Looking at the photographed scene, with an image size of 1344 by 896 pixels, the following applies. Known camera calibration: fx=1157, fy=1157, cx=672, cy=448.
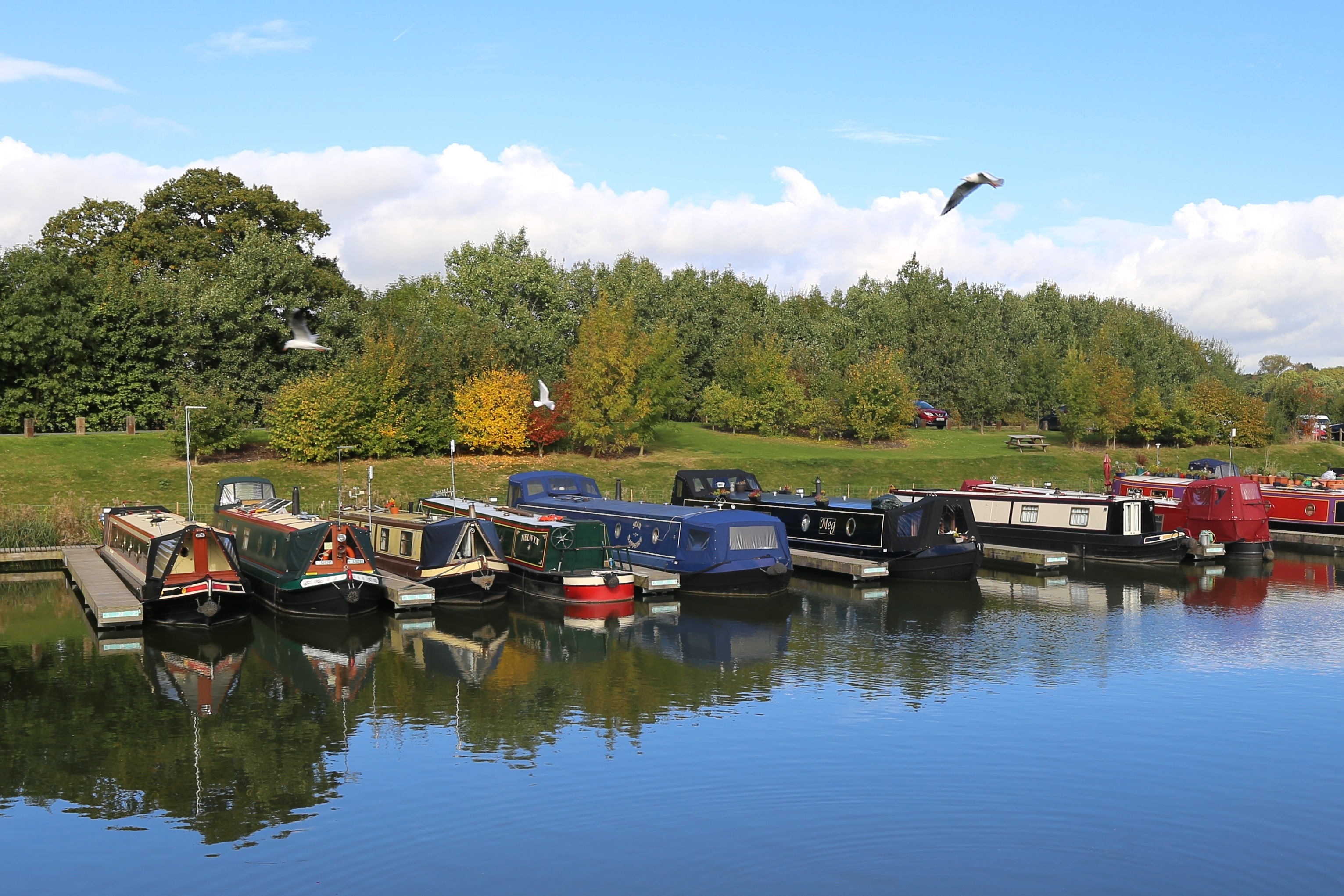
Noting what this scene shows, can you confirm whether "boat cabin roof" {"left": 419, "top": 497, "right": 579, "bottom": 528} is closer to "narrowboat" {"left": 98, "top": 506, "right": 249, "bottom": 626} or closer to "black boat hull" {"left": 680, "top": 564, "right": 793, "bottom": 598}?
"black boat hull" {"left": 680, "top": 564, "right": 793, "bottom": 598}

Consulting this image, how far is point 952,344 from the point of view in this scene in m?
104

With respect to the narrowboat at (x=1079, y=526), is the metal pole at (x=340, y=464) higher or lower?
higher

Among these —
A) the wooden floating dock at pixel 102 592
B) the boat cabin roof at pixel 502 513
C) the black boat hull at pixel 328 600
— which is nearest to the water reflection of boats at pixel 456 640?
the black boat hull at pixel 328 600

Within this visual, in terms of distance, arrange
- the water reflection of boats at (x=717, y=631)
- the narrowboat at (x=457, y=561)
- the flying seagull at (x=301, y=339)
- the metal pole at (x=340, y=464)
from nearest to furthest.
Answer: the water reflection of boats at (x=717, y=631), the flying seagull at (x=301, y=339), the narrowboat at (x=457, y=561), the metal pole at (x=340, y=464)

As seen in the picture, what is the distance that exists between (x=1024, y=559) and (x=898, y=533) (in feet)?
26.2

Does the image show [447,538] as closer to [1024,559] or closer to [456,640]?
[456,640]

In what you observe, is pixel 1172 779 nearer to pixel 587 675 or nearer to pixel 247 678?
pixel 587 675

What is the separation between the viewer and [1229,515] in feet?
166

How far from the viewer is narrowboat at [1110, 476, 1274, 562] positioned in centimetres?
5047

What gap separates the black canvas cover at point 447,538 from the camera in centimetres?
3788

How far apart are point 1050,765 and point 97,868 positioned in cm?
1581

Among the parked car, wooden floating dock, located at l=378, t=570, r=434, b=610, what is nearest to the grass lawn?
the parked car

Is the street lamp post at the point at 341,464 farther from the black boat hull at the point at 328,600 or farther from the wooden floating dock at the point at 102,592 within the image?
the black boat hull at the point at 328,600

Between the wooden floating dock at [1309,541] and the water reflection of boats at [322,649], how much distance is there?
42768 mm
